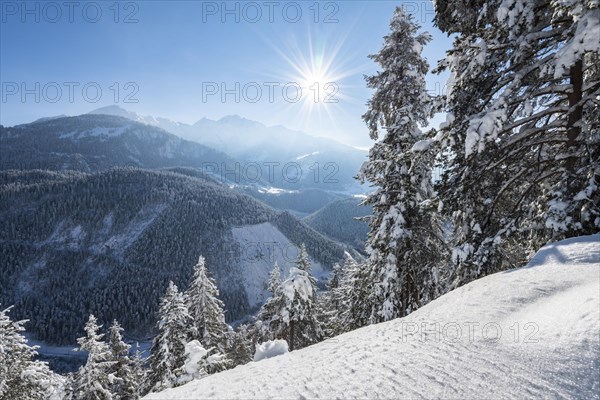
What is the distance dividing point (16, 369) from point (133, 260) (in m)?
163

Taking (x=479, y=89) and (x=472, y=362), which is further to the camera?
(x=479, y=89)

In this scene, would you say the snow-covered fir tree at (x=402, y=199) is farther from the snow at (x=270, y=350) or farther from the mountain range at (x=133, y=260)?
the mountain range at (x=133, y=260)

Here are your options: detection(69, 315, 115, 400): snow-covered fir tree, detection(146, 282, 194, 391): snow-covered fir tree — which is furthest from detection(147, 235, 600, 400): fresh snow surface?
detection(146, 282, 194, 391): snow-covered fir tree

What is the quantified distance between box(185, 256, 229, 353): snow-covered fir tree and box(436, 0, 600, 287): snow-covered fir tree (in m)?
23.0

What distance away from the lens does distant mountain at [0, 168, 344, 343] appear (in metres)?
126

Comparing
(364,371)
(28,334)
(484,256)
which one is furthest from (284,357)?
(28,334)

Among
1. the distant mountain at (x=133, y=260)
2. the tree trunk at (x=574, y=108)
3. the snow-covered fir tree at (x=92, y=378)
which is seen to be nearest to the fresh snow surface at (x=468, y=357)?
the tree trunk at (x=574, y=108)

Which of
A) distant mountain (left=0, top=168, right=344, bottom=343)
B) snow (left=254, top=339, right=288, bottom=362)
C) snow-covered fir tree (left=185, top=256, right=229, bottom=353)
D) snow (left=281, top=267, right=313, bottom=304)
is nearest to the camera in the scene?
snow (left=254, top=339, right=288, bottom=362)

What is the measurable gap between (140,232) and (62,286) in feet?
148

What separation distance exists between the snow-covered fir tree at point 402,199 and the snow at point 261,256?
5158 inches

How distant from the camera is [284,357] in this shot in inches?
144

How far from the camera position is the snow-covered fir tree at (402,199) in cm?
1147

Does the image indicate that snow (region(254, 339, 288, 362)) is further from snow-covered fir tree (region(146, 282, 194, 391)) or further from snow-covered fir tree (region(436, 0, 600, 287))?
snow-covered fir tree (region(146, 282, 194, 391))

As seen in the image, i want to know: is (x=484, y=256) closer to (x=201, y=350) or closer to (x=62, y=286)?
(x=201, y=350)
